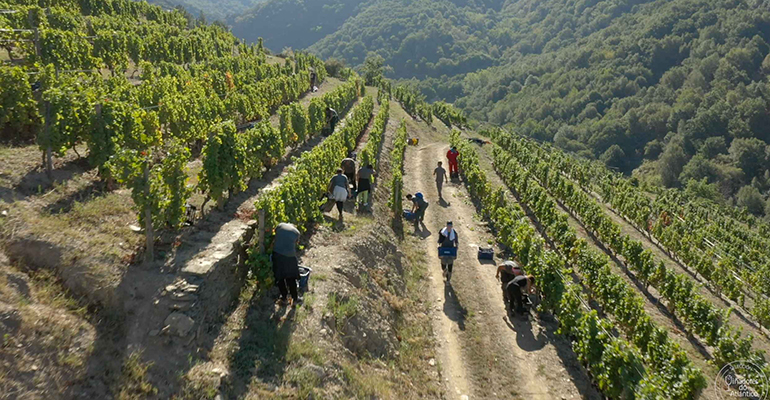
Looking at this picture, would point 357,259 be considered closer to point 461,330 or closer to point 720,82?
point 461,330

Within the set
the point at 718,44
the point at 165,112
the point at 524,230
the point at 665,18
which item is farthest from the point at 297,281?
the point at 665,18

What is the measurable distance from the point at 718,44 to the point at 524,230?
14376 cm

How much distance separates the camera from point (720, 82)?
107812 millimetres

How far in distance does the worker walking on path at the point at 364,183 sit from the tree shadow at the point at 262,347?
7.37 m

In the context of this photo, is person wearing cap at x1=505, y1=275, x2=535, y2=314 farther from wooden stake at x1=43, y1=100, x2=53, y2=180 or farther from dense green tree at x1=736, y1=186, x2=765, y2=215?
dense green tree at x1=736, y1=186, x2=765, y2=215

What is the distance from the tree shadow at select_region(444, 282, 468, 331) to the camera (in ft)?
39.1

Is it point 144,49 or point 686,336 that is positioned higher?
point 144,49

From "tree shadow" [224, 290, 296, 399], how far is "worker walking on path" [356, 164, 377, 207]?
24.2ft

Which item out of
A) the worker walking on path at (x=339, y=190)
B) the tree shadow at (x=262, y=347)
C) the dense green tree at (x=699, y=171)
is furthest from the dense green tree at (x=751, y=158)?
the tree shadow at (x=262, y=347)

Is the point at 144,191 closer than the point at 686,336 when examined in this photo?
Yes

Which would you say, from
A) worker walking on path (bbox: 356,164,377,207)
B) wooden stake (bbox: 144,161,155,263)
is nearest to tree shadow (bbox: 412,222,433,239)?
worker walking on path (bbox: 356,164,377,207)

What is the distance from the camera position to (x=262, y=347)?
795 cm

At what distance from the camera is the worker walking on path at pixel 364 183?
15758 mm

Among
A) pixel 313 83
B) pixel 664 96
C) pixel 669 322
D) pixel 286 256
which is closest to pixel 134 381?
pixel 286 256
